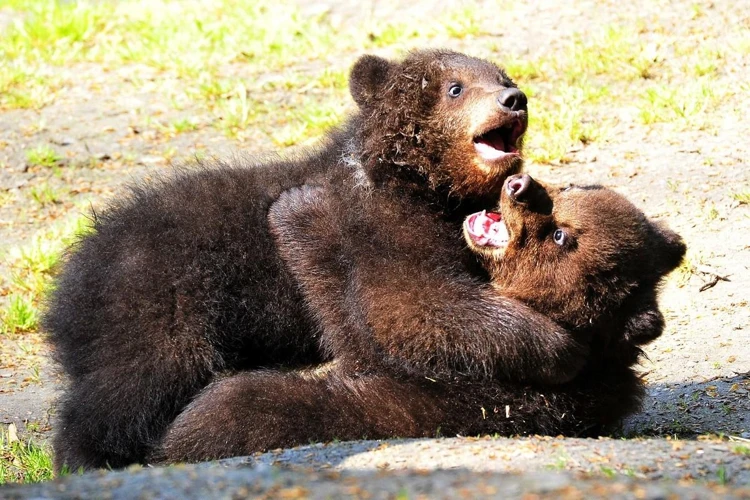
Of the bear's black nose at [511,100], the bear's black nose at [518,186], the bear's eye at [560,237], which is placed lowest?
the bear's eye at [560,237]

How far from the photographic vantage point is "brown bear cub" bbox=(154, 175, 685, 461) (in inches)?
243

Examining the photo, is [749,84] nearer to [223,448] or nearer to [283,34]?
[283,34]

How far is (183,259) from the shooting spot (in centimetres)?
667

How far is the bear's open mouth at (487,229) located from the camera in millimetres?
6707

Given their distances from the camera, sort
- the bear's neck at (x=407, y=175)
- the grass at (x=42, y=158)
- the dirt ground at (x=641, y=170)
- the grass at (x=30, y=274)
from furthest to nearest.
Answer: the grass at (x=42, y=158), the grass at (x=30, y=274), the dirt ground at (x=641, y=170), the bear's neck at (x=407, y=175)

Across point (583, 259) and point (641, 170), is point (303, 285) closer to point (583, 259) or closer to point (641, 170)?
point (583, 259)

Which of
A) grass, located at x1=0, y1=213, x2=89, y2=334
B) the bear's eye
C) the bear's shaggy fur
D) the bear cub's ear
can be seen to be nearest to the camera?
the bear's shaggy fur

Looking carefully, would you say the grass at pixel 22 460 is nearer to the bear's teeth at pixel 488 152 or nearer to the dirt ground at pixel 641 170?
the dirt ground at pixel 641 170

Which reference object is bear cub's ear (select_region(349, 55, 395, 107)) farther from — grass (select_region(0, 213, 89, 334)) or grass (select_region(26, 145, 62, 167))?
grass (select_region(26, 145, 62, 167))

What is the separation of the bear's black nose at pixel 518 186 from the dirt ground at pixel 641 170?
185 cm

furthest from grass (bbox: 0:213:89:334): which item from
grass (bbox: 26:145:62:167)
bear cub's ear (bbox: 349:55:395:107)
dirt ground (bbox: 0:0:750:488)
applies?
bear cub's ear (bbox: 349:55:395:107)

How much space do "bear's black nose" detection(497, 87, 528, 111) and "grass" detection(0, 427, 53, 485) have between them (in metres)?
4.01

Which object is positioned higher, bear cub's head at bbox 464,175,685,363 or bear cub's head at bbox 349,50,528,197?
bear cub's head at bbox 349,50,528,197

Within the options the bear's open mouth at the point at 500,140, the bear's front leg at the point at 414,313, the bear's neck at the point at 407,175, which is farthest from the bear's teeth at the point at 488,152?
the bear's front leg at the point at 414,313
